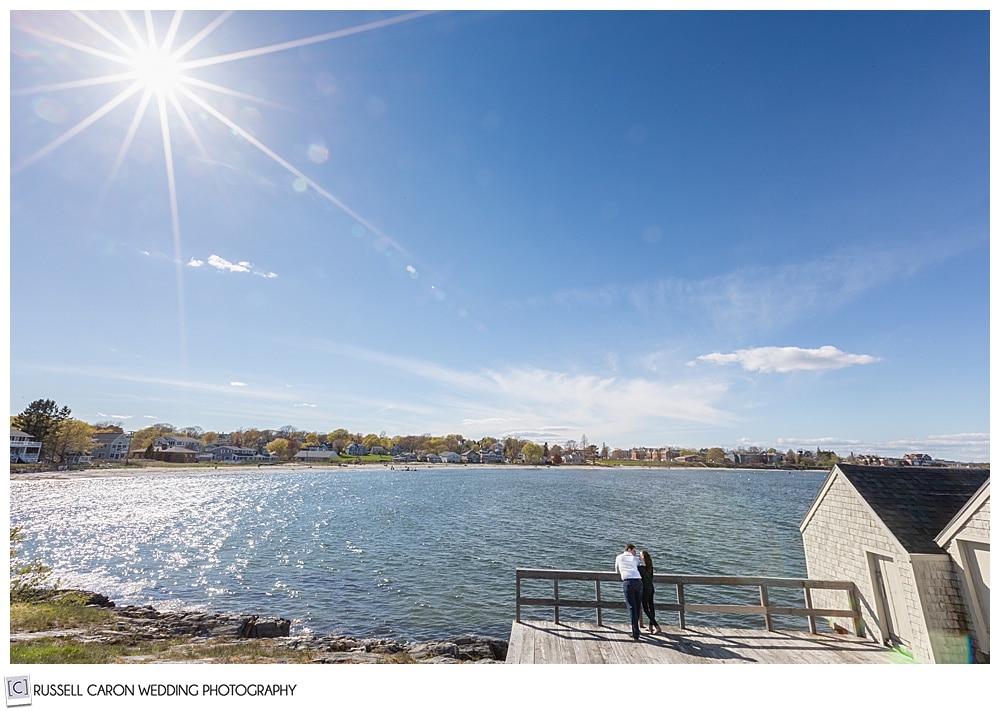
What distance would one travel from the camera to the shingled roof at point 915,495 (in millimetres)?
8273

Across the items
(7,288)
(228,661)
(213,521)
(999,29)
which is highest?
(999,29)

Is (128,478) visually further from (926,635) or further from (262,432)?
(926,635)

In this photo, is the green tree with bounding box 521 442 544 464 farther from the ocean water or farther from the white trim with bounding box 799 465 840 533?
the white trim with bounding box 799 465 840 533

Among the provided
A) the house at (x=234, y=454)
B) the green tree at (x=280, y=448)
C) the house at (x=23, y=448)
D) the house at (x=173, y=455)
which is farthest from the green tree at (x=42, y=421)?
the green tree at (x=280, y=448)

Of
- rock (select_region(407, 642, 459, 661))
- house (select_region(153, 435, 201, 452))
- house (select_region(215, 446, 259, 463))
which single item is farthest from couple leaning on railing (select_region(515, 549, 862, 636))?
house (select_region(215, 446, 259, 463))

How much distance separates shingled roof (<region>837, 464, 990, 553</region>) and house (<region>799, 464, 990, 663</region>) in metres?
0.02

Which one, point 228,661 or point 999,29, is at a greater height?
point 999,29

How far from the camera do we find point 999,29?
6902 millimetres

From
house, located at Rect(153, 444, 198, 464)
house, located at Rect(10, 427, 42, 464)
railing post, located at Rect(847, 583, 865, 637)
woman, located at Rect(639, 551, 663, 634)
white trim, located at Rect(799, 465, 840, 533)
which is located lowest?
house, located at Rect(153, 444, 198, 464)

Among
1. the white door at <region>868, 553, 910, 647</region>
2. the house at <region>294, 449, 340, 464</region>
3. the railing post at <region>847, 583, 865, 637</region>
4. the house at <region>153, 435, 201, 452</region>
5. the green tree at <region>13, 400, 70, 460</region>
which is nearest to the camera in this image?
the white door at <region>868, 553, 910, 647</region>

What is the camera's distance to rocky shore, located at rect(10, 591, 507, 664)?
11.7 meters

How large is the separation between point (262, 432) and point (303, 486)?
85184 millimetres
